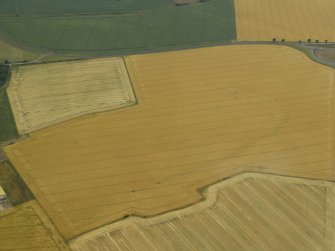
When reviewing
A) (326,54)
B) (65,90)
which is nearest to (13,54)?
(65,90)

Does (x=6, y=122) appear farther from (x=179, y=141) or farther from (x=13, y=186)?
(x=179, y=141)

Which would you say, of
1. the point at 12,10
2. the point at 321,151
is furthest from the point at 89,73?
the point at 321,151

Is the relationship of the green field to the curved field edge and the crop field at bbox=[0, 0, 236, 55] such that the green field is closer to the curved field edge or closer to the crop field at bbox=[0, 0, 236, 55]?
the crop field at bbox=[0, 0, 236, 55]

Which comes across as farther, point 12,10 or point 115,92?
point 12,10

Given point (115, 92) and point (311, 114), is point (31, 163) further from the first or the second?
point (311, 114)

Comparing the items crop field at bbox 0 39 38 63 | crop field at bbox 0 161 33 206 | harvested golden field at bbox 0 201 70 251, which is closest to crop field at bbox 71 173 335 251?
harvested golden field at bbox 0 201 70 251

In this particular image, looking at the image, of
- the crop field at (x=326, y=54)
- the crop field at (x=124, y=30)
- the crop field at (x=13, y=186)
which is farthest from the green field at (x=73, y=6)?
the crop field at (x=13, y=186)

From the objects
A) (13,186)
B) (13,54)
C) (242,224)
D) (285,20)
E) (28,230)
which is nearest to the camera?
(28,230)
